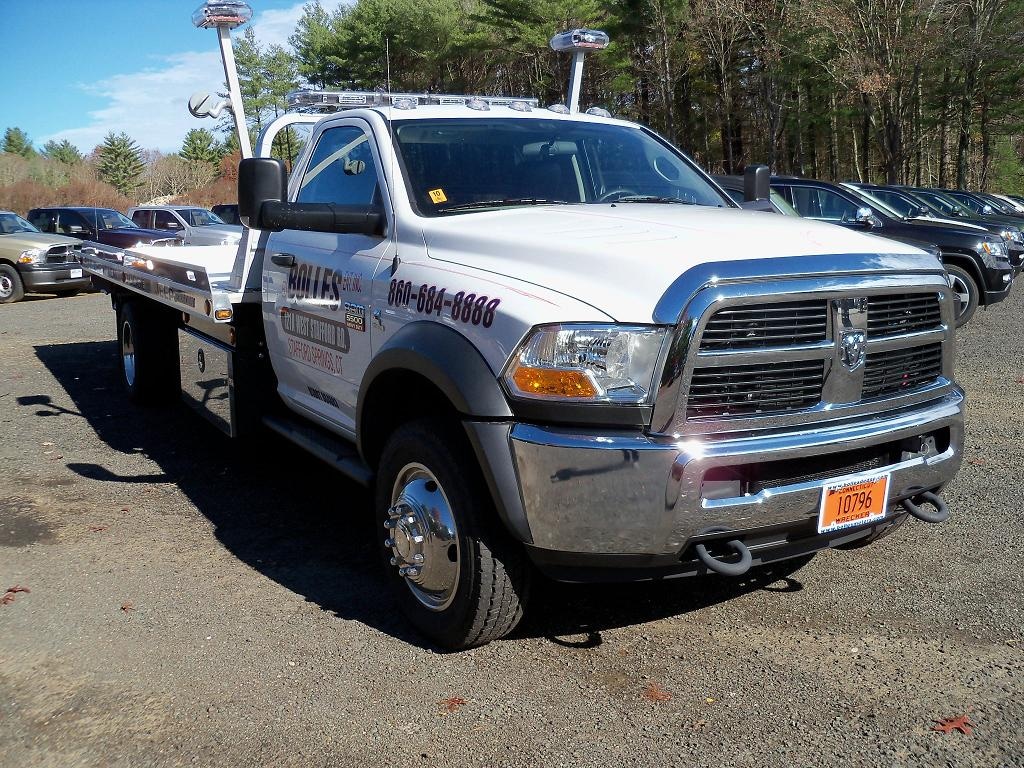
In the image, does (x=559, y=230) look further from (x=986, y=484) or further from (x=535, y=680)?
(x=986, y=484)

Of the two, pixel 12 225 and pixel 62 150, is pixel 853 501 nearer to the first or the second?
pixel 12 225

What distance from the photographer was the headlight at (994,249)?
460 inches

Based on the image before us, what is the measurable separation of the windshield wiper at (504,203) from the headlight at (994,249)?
30.1ft

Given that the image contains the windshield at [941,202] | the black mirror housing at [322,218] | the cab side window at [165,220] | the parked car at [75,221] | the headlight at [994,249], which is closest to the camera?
the black mirror housing at [322,218]

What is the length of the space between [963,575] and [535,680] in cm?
204

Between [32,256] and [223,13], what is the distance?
1452 cm

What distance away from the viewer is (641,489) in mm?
2941

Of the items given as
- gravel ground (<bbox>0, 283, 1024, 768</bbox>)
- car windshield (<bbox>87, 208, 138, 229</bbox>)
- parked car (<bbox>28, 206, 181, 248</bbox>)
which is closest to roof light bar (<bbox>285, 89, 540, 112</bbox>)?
gravel ground (<bbox>0, 283, 1024, 768</bbox>)

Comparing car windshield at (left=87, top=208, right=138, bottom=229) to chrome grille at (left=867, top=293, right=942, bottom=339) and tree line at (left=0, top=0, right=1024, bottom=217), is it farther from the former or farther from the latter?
chrome grille at (left=867, top=293, right=942, bottom=339)

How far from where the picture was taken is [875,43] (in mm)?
31016

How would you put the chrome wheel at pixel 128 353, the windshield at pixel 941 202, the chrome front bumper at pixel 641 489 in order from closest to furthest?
the chrome front bumper at pixel 641 489 → the chrome wheel at pixel 128 353 → the windshield at pixel 941 202

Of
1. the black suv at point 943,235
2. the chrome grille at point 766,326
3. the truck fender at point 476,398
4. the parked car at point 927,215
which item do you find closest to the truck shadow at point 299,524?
the truck fender at point 476,398

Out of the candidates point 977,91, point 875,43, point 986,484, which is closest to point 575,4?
point 875,43

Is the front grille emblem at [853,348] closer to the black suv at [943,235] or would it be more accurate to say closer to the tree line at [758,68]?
the black suv at [943,235]
